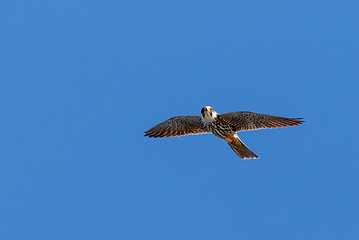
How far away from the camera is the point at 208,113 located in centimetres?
1041

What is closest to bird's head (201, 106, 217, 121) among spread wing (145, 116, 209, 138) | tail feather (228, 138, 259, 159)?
spread wing (145, 116, 209, 138)

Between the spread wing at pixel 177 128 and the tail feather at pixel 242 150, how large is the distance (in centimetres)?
83

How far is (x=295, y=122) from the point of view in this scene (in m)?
10.4

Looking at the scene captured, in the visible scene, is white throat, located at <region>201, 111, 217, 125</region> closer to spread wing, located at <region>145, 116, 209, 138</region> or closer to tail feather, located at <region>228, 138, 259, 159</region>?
spread wing, located at <region>145, 116, 209, 138</region>

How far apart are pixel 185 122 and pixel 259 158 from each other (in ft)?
6.79

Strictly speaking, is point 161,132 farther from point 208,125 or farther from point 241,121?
point 241,121

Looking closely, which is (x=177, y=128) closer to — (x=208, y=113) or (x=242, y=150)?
(x=208, y=113)

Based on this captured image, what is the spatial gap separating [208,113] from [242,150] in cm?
131

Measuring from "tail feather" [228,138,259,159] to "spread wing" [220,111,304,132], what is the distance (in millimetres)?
347

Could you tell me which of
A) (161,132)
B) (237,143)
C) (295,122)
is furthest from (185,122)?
(295,122)

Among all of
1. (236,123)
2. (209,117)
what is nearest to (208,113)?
(209,117)

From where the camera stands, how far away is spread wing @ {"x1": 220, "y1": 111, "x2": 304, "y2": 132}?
1051cm

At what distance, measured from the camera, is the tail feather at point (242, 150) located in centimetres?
1073

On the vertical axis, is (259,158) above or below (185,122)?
below
